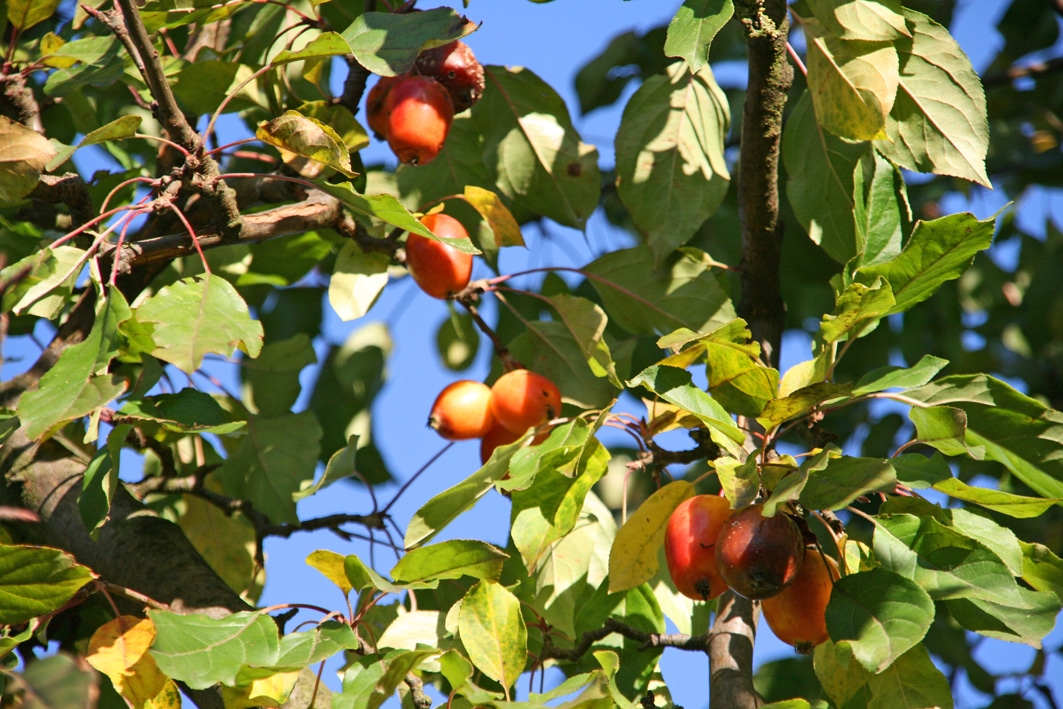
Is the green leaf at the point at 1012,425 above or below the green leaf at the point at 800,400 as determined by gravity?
below

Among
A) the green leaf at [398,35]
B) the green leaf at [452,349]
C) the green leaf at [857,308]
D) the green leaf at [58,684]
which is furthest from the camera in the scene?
the green leaf at [452,349]

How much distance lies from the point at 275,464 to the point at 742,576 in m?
1.02

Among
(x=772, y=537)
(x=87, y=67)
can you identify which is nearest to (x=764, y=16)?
(x=772, y=537)

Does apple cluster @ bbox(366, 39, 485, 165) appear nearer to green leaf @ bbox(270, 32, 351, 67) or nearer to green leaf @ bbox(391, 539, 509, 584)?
green leaf @ bbox(270, 32, 351, 67)

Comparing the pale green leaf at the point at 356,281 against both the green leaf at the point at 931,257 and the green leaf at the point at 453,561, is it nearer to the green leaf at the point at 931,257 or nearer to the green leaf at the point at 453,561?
the green leaf at the point at 453,561

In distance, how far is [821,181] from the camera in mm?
1683

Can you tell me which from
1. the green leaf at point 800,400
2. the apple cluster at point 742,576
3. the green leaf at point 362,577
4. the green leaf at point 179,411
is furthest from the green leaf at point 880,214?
the green leaf at point 179,411

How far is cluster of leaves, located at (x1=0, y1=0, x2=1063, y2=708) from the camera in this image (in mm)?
1146

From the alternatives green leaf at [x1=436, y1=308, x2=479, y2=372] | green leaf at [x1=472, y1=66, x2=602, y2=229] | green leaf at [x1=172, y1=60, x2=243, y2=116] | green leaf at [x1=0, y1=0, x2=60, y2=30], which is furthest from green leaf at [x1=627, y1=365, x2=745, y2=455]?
green leaf at [x1=436, y1=308, x2=479, y2=372]

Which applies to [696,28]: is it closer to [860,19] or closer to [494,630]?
[860,19]

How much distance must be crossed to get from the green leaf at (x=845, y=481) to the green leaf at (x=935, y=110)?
0.56 m

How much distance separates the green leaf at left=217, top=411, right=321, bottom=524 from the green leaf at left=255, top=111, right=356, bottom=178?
74cm

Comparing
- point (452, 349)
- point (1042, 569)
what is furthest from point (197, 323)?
point (452, 349)

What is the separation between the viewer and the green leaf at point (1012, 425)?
1.32m
